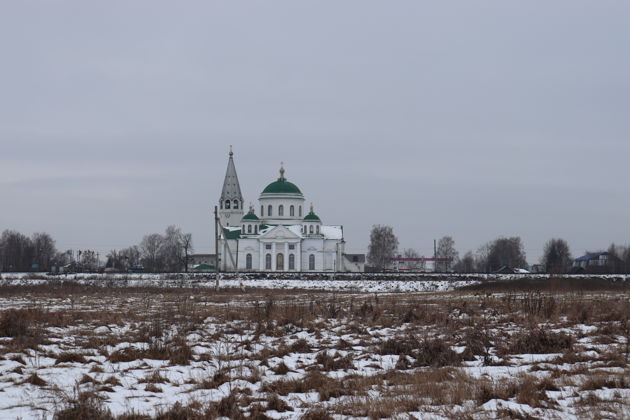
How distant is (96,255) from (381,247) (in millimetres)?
63381

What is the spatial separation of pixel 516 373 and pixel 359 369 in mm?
2593

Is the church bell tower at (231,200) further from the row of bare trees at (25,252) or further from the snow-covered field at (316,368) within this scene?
the snow-covered field at (316,368)

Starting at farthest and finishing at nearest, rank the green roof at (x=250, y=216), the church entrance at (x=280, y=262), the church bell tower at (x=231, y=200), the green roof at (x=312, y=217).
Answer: the church bell tower at (x=231, y=200) < the green roof at (x=312, y=217) < the green roof at (x=250, y=216) < the church entrance at (x=280, y=262)

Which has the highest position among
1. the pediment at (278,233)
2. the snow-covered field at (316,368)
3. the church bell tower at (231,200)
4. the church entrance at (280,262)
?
the church bell tower at (231,200)

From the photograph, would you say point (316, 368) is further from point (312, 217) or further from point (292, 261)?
point (312, 217)

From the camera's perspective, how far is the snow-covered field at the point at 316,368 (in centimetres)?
874

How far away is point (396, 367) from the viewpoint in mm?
11852

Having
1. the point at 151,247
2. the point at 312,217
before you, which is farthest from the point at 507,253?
the point at 151,247

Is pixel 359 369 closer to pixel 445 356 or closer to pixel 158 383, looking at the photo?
pixel 445 356

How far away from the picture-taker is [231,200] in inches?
4879

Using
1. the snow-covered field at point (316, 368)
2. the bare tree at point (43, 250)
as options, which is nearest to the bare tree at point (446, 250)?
the bare tree at point (43, 250)

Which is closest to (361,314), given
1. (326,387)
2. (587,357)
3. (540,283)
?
(587,357)

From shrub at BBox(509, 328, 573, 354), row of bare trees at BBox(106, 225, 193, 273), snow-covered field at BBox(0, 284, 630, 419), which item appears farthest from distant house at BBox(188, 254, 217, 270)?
shrub at BBox(509, 328, 573, 354)

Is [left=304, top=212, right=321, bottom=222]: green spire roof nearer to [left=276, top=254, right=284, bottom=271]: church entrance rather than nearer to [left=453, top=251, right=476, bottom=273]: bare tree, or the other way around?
[left=276, top=254, right=284, bottom=271]: church entrance
